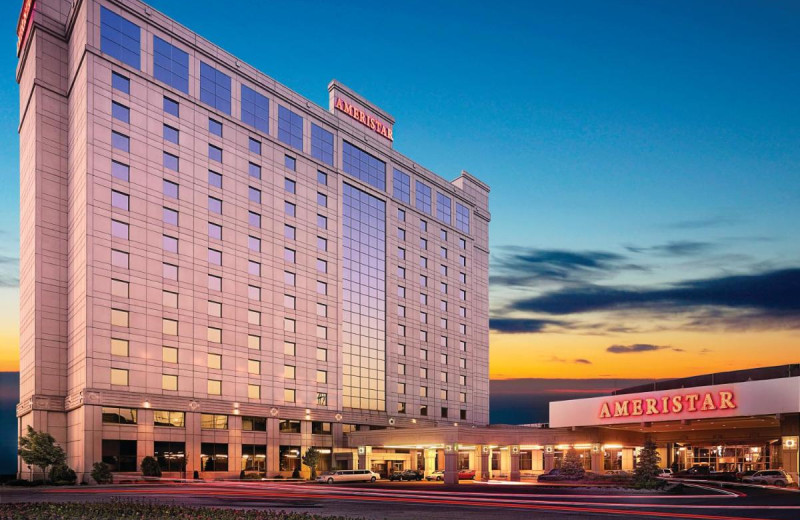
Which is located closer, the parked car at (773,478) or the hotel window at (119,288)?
the parked car at (773,478)

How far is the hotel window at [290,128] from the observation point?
3866 inches

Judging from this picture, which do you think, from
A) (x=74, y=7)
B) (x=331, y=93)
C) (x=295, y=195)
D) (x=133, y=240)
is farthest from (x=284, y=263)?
(x=74, y=7)

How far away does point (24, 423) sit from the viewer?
81.8 metres

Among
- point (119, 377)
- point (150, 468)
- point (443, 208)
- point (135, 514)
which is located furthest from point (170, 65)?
point (135, 514)

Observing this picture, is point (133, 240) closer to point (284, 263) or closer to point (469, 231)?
point (284, 263)

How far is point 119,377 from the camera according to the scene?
74688 mm

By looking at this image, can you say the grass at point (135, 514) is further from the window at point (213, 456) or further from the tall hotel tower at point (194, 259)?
the window at point (213, 456)

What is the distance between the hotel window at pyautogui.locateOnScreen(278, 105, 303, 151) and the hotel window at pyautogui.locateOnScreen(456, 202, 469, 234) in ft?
132

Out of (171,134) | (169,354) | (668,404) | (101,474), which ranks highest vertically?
(171,134)

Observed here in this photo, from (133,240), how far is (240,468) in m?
29.7

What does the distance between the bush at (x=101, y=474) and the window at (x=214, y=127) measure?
41281 mm

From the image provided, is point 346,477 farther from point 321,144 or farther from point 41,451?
point 321,144

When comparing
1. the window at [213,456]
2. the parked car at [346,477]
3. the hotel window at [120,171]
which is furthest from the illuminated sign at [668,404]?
the hotel window at [120,171]

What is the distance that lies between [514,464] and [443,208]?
174 feet
